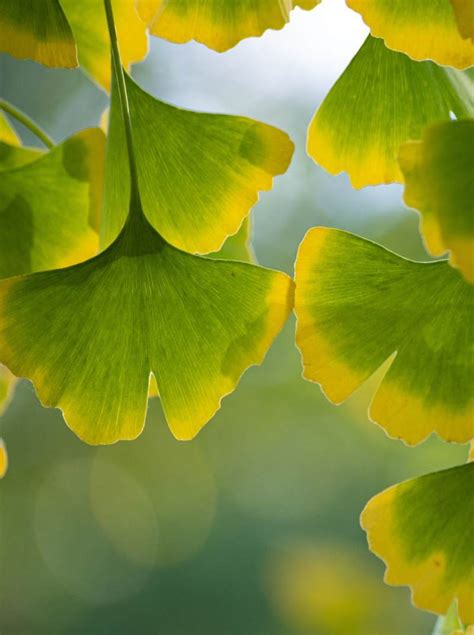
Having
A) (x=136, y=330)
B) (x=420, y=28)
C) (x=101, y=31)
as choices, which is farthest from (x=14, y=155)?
(x=420, y=28)

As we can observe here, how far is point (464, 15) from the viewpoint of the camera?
14.6 inches

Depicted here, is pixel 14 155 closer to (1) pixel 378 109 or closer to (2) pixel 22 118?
(2) pixel 22 118

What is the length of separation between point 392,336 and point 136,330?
0.16 m

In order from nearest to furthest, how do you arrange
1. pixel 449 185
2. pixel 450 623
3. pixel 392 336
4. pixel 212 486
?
pixel 449 185, pixel 392 336, pixel 450 623, pixel 212 486

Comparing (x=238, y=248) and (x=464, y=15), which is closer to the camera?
(x=464, y=15)

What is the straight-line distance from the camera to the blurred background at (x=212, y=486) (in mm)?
5047

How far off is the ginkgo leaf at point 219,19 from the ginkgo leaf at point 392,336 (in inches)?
4.9

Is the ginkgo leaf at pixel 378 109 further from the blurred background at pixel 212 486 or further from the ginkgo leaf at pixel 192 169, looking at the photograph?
the blurred background at pixel 212 486

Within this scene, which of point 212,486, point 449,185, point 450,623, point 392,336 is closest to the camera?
point 449,185

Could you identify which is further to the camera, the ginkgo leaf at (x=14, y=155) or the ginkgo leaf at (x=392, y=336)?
the ginkgo leaf at (x=14, y=155)

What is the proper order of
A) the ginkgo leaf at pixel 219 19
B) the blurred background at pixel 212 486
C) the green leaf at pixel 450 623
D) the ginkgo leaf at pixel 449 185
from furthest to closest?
1. the blurred background at pixel 212 486
2. the green leaf at pixel 450 623
3. the ginkgo leaf at pixel 219 19
4. the ginkgo leaf at pixel 449 185

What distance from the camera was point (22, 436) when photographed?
5754mm

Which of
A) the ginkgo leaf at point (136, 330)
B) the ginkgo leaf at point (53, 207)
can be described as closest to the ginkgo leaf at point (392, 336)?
the ginkgo leaf at point (136, 330)

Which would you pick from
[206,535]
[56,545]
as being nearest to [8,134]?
[206,535]
